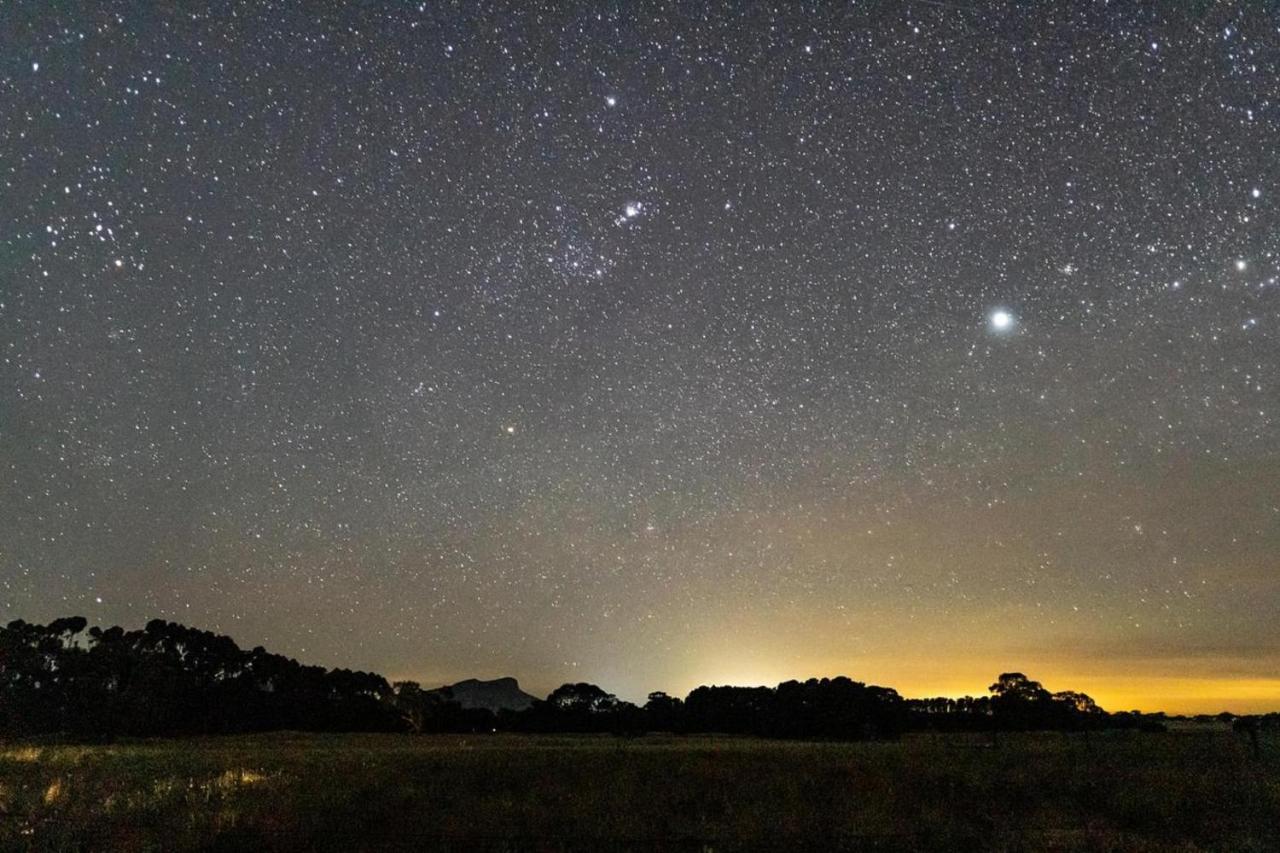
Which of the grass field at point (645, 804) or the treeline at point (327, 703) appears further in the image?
the treeline at point (327, 703)

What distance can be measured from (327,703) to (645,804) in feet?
202

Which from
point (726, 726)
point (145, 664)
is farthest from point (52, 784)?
point (726, 726)

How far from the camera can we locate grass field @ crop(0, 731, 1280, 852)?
45.0ft

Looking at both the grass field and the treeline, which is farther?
the treeline

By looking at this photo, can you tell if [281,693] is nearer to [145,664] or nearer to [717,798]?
[145,664]

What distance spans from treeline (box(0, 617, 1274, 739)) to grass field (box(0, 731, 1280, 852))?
39.5 m

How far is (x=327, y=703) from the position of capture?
71.4 meters

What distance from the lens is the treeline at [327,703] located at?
2307 inches

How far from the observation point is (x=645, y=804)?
17094 millimetres

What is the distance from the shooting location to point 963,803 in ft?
56.9

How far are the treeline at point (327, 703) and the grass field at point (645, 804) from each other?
3949 centimetres

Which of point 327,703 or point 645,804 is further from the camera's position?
point 327,703

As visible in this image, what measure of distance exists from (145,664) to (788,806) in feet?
Answer: 189

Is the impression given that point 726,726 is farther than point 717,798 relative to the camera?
Yes
